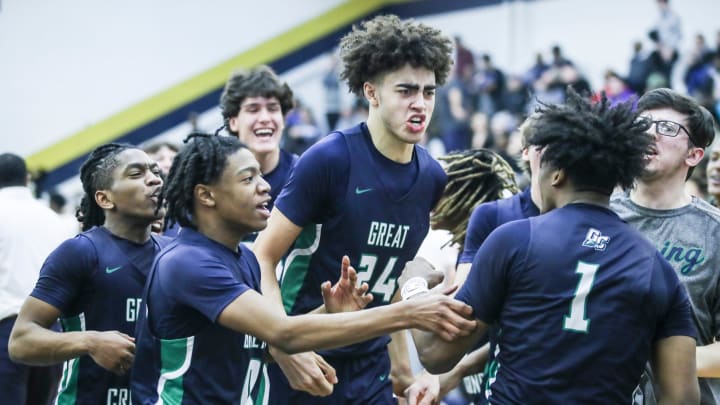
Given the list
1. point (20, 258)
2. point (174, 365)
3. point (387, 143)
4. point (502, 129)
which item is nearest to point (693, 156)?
point (387, 143)

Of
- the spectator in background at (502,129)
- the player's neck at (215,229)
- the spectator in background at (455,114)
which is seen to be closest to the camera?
the player's neck at (215,229)

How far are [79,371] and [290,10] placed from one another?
2053 cm

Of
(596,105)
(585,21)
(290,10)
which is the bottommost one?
(596,105)

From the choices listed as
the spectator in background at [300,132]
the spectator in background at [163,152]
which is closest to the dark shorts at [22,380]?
the spectator in background at [163,152]

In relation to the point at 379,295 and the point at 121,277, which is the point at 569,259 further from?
the point at 121,277

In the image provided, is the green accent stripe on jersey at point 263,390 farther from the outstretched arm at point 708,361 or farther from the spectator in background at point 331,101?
the spectator in background at point 331,101

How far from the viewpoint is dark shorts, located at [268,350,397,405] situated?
5.44 meters

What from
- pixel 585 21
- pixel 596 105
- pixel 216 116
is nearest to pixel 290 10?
pixel 216 116

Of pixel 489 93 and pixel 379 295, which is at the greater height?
pixel 489 93

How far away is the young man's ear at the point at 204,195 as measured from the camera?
4.50 metres

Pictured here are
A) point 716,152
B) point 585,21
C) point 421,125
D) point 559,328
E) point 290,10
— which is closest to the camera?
point 559,328

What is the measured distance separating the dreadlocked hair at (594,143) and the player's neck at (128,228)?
2.09 m

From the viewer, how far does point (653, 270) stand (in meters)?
3.95

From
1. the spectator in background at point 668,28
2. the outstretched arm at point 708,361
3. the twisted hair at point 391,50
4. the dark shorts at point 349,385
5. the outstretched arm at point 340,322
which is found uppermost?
the spectator in background at point 668,28
